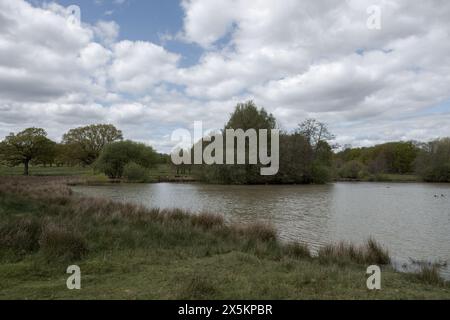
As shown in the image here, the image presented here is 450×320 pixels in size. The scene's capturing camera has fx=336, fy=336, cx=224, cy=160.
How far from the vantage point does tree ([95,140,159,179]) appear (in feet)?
177

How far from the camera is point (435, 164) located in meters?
61.8

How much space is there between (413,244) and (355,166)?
6208cm

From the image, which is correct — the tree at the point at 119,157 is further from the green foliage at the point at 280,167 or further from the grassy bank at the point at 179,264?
the grassy bank at the point at 179,264

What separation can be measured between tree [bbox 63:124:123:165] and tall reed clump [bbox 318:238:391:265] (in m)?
68.0

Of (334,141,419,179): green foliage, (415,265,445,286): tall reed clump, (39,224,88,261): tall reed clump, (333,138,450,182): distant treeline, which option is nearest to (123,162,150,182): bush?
(333,138,450,182): distant treeline

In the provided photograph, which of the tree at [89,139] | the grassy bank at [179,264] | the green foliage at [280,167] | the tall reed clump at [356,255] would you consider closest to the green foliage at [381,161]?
the green foliage at [280,167]

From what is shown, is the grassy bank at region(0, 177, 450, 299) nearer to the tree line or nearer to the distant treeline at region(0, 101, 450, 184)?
the distant treeline at region(0, 101, 450, 184)

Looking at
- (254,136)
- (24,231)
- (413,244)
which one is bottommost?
(413,244)

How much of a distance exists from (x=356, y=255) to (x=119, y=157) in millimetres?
50960

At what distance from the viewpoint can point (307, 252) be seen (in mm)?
8898

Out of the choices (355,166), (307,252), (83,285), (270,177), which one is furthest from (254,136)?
(83,285)

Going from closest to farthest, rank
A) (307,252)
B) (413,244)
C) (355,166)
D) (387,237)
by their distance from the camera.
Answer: (307,252), (413,244), (387,237), (355,166)
